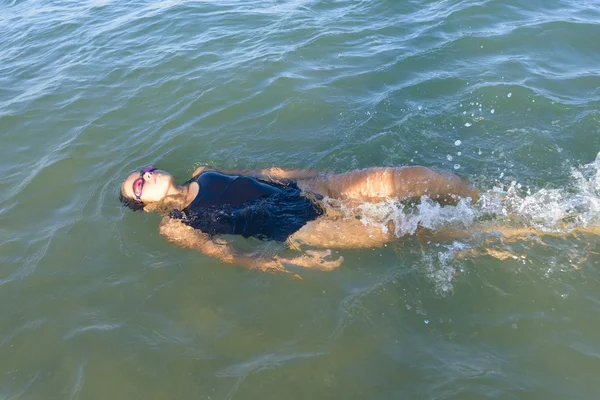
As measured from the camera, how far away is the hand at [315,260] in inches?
190

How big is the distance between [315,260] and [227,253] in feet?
3.62

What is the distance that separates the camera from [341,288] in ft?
15.0

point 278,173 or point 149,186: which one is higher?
point 149,186

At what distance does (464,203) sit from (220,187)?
3.18 metres

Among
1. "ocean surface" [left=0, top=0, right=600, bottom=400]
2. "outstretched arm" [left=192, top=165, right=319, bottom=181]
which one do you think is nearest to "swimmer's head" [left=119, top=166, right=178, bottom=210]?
"ocean surface" [left=0, top=0, right=600, bottom=400]

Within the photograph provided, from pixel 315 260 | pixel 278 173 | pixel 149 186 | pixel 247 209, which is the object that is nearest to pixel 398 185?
pixel 315 260

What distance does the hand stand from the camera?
4.83 metres

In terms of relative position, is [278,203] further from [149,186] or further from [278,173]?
[149,186]

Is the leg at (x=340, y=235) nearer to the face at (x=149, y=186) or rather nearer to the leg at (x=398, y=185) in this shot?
the leg at (x=398, y=185)

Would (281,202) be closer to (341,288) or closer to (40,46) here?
(341,288)

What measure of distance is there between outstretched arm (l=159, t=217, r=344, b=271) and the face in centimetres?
40

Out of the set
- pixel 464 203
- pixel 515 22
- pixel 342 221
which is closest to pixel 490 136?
pixel 464 203

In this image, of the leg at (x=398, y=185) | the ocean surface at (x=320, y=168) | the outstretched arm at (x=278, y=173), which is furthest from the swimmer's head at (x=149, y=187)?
the leg at (x=398, y=185)

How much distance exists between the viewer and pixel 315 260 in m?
4.91
